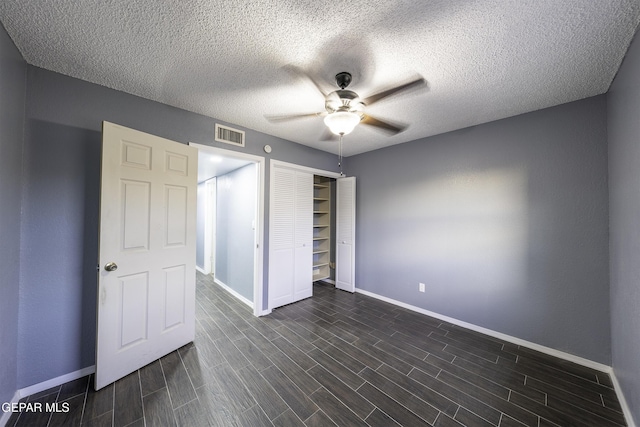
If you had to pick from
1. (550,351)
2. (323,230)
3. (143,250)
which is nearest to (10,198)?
(143,250)

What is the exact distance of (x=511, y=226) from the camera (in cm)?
247

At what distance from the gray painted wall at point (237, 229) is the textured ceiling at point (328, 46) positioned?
1.54 meters

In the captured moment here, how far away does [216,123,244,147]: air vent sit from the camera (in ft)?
8.68

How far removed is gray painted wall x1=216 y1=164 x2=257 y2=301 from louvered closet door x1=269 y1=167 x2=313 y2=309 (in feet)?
1.10

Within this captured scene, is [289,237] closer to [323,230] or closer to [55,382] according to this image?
[323,230]

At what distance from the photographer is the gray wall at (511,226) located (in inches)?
81.0

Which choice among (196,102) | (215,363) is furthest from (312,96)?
(215,363)

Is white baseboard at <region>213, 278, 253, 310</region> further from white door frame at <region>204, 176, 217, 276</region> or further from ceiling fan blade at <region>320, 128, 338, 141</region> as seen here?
ceiling fan blade at <region>320, 128, 338, 141</region>

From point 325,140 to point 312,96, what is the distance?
127 centimetres

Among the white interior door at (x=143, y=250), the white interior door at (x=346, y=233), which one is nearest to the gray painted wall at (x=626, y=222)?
the white interior door at (x=346, y=233)

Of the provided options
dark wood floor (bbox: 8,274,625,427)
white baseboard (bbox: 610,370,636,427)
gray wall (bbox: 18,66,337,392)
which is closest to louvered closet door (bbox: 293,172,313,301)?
dark wood floor (bbox: 8,274,625,427)

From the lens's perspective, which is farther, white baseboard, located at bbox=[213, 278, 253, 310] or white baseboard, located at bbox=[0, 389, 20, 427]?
white baseboard, located at bbox=[213, 278, 253, 310]

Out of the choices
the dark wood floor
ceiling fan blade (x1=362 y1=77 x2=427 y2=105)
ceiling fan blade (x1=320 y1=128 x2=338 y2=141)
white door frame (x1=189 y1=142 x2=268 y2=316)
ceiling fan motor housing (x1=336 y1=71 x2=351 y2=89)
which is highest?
ceiling fan blade (x1=320 y1=128 x2=338 y2=141)

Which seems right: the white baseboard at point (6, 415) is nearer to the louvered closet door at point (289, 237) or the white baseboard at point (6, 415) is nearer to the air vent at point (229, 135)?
the louvered closet door at point (289, 237)
